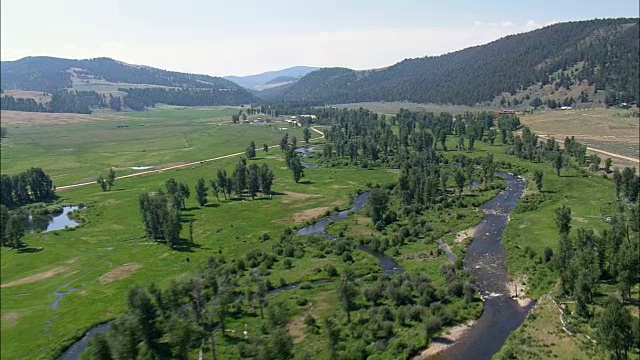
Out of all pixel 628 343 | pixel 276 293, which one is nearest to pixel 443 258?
pixel 276 293

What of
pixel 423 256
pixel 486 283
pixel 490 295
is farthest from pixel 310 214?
pixel 490 295

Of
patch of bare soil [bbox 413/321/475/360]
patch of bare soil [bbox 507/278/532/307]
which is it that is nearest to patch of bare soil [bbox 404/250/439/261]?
patch of bare soil [bbox 507/278/532/307]

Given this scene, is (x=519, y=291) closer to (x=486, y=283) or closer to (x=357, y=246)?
(x=486, y=283)

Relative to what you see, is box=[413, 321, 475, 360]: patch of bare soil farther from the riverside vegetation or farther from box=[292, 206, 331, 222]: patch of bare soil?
box=[292, 206, 331, 222]: patch of bare soil

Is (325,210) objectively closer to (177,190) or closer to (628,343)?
(177,190)

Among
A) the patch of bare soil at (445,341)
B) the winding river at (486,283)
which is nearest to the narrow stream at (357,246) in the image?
the winding river at (486,283)
